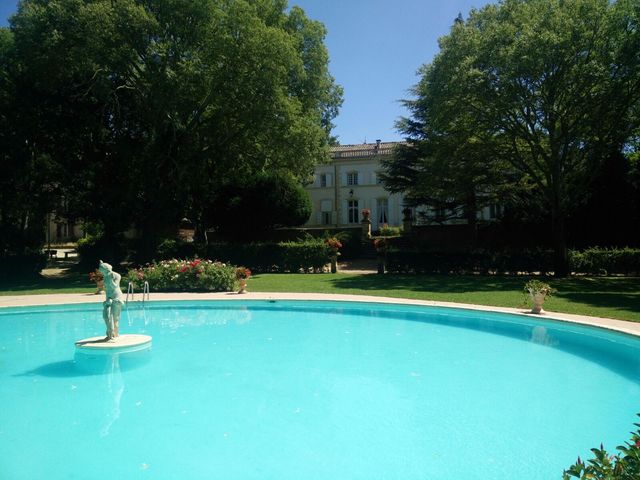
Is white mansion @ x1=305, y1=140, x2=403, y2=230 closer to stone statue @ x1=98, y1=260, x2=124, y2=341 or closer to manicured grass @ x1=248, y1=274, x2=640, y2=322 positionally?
manicured grass @ x1=248, y1=274, x2=640, y2=322

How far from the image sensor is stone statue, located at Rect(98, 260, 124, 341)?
9625 millimetres

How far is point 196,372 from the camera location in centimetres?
873

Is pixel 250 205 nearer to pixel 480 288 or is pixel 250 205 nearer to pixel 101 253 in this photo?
pixel 101 253

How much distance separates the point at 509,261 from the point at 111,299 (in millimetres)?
18908

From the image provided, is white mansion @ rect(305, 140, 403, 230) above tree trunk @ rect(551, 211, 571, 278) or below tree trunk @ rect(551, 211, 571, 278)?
above

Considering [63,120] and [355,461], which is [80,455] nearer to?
[355,461]

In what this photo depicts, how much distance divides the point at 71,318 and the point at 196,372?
7.50m

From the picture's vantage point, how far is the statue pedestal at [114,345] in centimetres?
951

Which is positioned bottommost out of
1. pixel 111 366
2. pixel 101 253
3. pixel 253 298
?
pixel 111 366

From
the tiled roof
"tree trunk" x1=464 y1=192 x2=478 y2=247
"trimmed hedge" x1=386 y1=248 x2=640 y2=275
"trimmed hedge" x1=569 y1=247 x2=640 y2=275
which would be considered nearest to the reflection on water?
"trimmed hedge" x1=386 y1=248 x2=640 y2=275

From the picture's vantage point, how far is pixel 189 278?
1875cm

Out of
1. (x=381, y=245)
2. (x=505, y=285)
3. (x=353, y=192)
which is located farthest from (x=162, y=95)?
(x=353, y=192)

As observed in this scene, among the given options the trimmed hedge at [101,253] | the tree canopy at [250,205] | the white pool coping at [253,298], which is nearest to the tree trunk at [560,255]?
the white pool coping at [253,298]

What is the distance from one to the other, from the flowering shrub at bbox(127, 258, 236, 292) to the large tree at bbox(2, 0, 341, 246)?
796 centimetres
